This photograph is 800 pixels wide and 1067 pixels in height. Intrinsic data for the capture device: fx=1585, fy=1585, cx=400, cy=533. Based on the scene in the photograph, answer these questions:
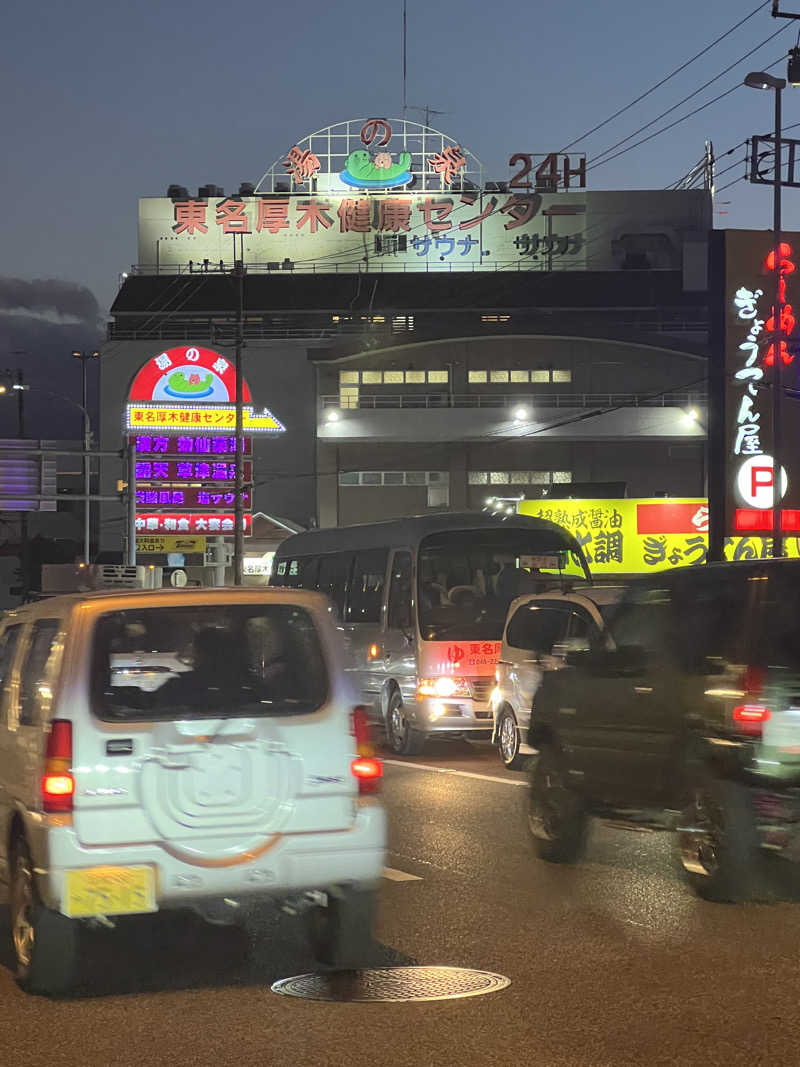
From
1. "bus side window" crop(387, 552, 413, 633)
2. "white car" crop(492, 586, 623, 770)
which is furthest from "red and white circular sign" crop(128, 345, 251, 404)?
"white car" crop(492, 586, 623, 770)

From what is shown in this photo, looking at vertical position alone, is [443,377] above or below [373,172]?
below

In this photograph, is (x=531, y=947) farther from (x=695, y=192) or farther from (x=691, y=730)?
(x=695, y=192)

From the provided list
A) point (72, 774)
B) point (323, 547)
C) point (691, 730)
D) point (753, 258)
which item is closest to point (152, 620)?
point (72, 774)

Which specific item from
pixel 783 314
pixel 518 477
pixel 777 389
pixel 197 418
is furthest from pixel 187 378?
pixel 777 389

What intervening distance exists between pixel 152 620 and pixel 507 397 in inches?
2576

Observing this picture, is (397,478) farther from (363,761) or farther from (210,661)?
(363,761)

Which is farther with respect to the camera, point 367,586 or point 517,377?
point 517,377

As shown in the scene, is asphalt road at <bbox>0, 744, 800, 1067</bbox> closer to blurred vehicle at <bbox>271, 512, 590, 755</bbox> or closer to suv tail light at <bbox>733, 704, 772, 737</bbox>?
suv tail light at <bbox>733, 704, 772, 737</bbox>

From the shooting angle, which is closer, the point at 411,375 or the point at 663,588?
the point at 663,588

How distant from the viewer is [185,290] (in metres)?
81.4

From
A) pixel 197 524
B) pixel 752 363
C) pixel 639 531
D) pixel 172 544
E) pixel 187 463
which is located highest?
pixel 752 363

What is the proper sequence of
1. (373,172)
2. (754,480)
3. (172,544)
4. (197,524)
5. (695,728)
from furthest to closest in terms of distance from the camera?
1. (373,172)
2. (197,524)
3. (172,544)
4. (754,480)
5. (695,728)

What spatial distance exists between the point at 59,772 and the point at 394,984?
1.85 metres

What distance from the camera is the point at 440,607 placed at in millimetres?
21141
